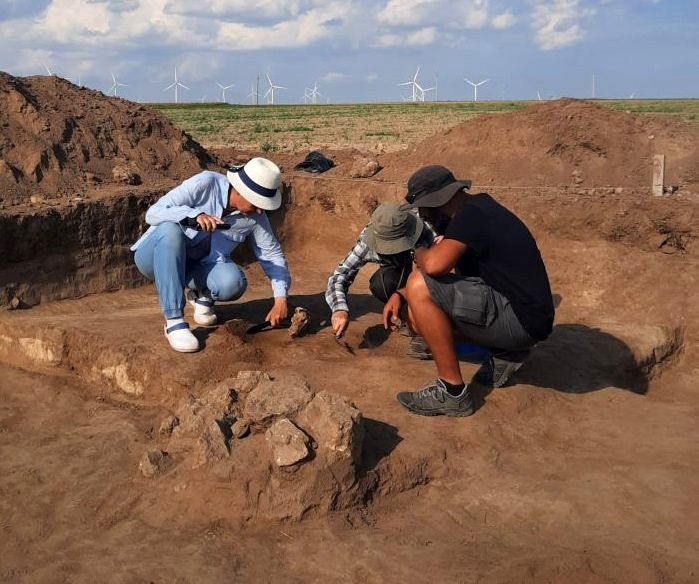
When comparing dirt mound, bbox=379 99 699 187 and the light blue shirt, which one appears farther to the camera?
dirt mound, bbox=379 99 699 187

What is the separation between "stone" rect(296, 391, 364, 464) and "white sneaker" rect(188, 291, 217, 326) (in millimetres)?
1876

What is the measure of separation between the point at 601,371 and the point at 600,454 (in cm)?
140

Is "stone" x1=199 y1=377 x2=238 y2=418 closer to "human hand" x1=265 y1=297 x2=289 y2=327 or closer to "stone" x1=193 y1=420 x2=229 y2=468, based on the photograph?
"stone" x1=193 y1=420 x2=229 y2=468

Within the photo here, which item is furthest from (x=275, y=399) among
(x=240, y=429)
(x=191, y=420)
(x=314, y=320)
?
(x=314, y=320)

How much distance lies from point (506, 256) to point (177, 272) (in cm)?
211

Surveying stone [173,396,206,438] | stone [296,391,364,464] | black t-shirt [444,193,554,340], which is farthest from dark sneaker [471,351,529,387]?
stone [173,396,206,438]

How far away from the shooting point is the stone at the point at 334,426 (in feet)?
10.8

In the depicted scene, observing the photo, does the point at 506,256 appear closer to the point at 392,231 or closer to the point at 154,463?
the point at 392,231

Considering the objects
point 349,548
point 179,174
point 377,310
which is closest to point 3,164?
point 179,174

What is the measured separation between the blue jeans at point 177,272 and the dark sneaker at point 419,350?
1253mm

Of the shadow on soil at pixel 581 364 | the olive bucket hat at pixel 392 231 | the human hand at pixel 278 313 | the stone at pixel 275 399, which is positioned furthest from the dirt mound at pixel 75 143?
the shadow on soil at pixel 581 364

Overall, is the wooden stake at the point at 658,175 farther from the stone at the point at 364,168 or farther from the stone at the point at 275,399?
the stone at the point at 275,399

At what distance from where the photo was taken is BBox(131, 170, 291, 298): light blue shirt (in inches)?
193

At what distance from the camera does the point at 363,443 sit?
3564mm
